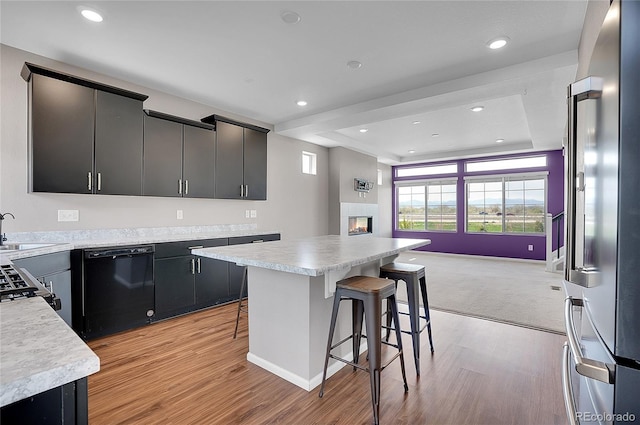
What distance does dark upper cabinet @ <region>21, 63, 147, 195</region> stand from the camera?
8.82 feet

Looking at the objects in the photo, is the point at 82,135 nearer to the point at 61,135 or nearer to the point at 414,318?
the point at 61,135

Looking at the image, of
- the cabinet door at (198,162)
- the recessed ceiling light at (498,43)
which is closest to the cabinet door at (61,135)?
the cabinet door at (198,162)

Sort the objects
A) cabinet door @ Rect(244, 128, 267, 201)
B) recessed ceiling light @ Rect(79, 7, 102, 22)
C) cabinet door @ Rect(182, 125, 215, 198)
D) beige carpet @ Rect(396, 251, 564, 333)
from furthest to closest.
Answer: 1. cabinet door @ Rect(244, 128, 267, 201)
2. cabinet door @ Rect(182, 125, 215, 198)
3. beige carpet @ Rect(396, 251, 564, 333)
4. recessed ceiling light @ Rect(79, 7, 102, 22)

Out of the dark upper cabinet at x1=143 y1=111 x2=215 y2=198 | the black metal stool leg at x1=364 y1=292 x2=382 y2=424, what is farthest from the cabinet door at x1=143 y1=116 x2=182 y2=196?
the black metal stool leg at x1=364 y1=292 x2=382 y2=424

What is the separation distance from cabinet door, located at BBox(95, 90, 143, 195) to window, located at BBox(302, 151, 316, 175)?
125 inches

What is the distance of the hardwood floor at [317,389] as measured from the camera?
5.88ft

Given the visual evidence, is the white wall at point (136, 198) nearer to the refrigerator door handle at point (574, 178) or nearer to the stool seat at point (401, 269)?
the stool seat at point (401, 269)

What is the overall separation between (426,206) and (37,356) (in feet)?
29.2

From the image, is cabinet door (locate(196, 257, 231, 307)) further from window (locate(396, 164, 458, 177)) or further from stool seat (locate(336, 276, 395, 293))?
window (locate(396, 164, 458, 177))

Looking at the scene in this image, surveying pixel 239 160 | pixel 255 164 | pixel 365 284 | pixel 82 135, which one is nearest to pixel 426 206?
pixel 255 164

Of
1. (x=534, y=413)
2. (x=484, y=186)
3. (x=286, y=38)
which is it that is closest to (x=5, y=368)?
(x=534, y=413)

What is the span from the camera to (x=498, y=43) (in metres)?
2.65

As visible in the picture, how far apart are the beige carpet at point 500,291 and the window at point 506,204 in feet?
2.98

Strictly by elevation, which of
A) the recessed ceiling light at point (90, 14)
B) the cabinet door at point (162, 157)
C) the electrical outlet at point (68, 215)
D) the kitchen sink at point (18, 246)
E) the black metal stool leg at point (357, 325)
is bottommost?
the black metal stool leg at point (357, 325)
